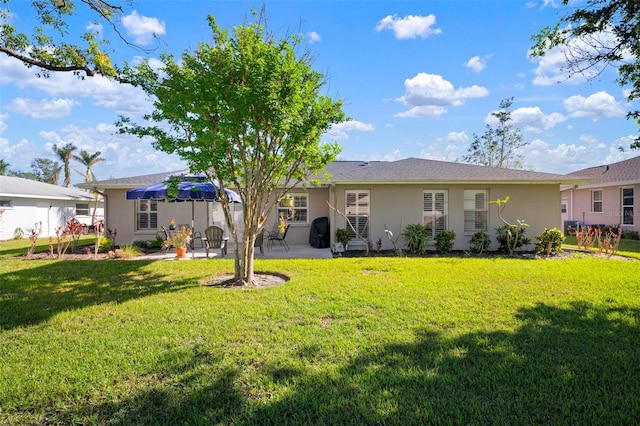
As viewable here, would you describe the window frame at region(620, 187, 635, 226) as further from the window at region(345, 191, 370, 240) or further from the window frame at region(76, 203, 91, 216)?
the window frame at region(76, 203, 91, 216)

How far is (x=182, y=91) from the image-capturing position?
638cm

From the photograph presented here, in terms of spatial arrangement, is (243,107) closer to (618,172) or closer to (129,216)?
(129,216)

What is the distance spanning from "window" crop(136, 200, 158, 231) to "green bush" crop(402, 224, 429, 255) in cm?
993

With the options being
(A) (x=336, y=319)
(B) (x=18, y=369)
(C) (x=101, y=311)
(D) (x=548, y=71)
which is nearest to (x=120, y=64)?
(C) (x=101, y=311)

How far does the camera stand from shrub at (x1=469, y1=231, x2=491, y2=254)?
11445 millimetres

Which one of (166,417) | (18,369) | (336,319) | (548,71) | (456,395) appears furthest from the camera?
(548,71)

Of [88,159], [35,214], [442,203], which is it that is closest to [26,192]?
[35,214]

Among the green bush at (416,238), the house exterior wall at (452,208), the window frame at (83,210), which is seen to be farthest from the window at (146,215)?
the window frame at (83,210)

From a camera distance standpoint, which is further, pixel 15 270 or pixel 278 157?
pixel 15 270

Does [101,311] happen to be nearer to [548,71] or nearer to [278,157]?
[278,157]

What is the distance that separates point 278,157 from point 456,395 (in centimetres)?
553

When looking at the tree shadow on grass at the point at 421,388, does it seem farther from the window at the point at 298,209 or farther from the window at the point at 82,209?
the window at the point at 82,209

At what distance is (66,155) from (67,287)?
39.6 meters

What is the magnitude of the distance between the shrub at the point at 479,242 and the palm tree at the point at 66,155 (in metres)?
42.6
